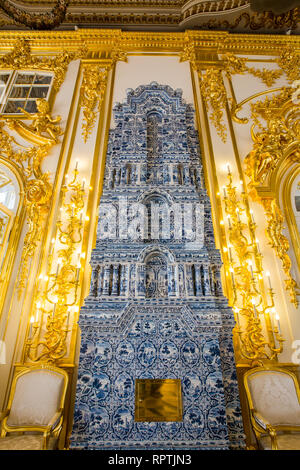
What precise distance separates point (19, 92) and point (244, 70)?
195 inches

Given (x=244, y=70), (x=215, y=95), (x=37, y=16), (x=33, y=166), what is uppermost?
Answer: (x=37, y=16)

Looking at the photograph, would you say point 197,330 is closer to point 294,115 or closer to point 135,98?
point 135,98

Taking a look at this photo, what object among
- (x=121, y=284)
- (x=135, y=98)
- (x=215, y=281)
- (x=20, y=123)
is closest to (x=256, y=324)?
(x=215, y=281)

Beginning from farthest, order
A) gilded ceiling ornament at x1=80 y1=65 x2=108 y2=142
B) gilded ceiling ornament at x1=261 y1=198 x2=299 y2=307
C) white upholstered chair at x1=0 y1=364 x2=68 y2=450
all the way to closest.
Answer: gilded ceiling ornament at x1=80 y1=65 x2=108 y2=142
gilded ceiling ornament at x1=261 y1=198 x2=299 y2=307
white upholstered chair at x1=0 y1=364 x2=68 y2=450

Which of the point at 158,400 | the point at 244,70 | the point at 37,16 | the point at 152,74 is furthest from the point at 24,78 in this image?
the point at 158,400

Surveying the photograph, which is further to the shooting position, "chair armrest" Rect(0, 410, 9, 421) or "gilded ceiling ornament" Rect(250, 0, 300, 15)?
"gilded ceiling ornament" Rect(250, 0, 300, 15)

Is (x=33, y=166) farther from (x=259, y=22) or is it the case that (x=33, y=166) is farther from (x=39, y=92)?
(x=259, y=22)

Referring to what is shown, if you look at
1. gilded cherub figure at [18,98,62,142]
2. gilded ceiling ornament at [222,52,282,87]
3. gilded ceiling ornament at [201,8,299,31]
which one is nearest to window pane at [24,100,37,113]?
gilded cherub figure at [18,98,62,142]

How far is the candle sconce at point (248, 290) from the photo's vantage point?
3.81 meters

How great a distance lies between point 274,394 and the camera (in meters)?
3.38

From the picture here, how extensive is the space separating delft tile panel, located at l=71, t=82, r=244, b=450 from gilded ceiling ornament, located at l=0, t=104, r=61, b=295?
3.40 ft

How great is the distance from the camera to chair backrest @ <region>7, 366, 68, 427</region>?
3219 millimetres

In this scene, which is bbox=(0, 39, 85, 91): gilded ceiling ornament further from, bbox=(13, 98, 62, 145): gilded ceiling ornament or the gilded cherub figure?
bbox=(13, 98, 62, 145): gilded ceiling ornament

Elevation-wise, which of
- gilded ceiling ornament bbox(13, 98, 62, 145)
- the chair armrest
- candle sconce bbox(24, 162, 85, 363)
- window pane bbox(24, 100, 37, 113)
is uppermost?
window pane bbox(24, 100, 37, 113)
